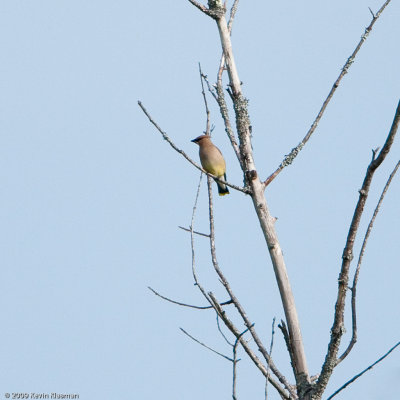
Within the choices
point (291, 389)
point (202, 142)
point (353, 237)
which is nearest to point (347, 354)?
point (291, 389)

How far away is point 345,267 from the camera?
299 centimetres

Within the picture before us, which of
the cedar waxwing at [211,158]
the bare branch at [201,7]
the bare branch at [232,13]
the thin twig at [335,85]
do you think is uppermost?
the cedar waxwing at [211,158]

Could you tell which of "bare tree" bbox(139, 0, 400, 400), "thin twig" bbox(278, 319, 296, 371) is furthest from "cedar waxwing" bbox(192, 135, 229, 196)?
"thin twig" bbox(278, 319, 296, 371)

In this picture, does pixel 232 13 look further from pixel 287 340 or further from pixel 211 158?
pixel 211 158

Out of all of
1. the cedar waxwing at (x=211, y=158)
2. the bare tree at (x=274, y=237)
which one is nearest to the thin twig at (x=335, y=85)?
the bare tree at (x=274, y=237)

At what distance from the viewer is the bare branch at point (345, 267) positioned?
9.14 feet

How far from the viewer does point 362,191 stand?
2.85 m

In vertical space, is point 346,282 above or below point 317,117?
below

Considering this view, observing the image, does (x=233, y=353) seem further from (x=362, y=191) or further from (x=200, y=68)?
(x=200, y=68)

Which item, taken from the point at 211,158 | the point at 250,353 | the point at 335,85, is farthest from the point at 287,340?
the point at 211,158

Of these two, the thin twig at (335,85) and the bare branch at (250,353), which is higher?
the thin twig at (335,85)

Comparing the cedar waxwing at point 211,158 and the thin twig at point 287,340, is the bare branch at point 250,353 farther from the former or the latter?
the cedar waxwing at point 211,158

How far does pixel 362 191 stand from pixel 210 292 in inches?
37.7

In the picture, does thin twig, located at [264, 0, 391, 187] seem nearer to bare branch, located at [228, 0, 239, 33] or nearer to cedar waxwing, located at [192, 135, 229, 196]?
bare branch, located at [228, 0, 239, 33]
